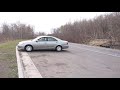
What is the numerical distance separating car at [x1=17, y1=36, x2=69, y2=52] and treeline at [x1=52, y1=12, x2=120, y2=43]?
9.14 metres

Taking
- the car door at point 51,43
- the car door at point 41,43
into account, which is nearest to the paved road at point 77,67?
the car door at point 41,43

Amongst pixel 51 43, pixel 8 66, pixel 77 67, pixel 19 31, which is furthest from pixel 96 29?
pixel 19 31

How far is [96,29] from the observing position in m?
34.0

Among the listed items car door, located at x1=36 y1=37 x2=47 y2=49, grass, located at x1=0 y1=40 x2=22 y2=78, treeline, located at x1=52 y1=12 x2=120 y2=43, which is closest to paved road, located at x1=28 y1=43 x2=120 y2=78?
grass, located at x1=0 y1=40 x2=22 y2=78

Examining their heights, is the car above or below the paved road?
above

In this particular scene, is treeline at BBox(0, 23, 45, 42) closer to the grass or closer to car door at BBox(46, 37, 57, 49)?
car door at BBox(46, 37, 57, 49)

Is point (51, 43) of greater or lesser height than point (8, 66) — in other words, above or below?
above

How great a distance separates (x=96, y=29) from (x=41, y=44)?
59.9 ft

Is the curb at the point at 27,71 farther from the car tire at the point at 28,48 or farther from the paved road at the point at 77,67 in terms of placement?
the car tire at the point at 28,48

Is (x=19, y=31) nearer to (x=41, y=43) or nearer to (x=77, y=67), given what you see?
(x=41, y=43)

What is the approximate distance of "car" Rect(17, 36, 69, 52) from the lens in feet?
57.0

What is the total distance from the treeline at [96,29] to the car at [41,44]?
30.0 ft
